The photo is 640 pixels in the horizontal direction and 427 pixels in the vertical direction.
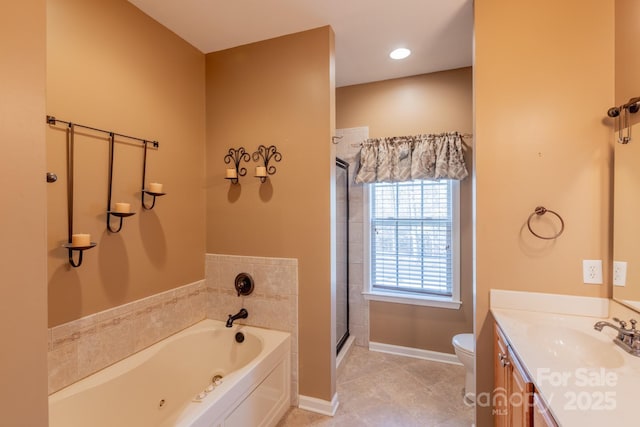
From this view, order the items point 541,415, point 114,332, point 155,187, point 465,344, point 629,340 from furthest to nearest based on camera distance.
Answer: point 465,344 → point 155,187 → point 114,332 → point 629,340 → point 541,415

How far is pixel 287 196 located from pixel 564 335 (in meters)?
1.86

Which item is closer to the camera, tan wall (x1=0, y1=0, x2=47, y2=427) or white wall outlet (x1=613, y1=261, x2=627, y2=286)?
tan wall (x1=0, y1=0, x2=47, y2=427)

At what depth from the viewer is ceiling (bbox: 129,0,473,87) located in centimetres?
191

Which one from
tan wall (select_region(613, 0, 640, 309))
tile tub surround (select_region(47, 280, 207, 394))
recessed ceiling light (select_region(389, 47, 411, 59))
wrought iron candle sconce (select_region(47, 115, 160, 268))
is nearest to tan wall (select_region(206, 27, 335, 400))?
tile tub surround (select_region(47, 280, 207, 394))

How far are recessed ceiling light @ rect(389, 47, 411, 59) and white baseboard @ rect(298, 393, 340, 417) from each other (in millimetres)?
2907

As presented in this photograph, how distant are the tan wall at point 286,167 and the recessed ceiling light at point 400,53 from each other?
662mm

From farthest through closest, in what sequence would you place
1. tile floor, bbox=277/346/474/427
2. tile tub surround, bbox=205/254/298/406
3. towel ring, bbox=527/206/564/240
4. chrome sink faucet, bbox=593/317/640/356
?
tile tub surround, bbox=205/254/298/406 → tile floor, bbox=277/346/474/427 → towel ring, bbox=527/206/564/240 → chrome sink faucet, bbox=593/317/640/356

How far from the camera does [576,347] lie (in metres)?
1.36

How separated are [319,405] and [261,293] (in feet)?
3.13

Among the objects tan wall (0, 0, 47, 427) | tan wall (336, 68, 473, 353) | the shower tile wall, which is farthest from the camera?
the shower tile wall

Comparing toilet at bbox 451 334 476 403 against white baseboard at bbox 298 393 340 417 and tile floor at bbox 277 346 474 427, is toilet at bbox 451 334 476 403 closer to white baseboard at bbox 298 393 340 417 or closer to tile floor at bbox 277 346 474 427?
tile floor at bbox 277 346 474 427

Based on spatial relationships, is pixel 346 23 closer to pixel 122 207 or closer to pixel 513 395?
pixel 122 207

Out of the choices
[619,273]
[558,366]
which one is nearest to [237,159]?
[558,366]

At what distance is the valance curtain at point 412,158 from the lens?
2635 millimetres
